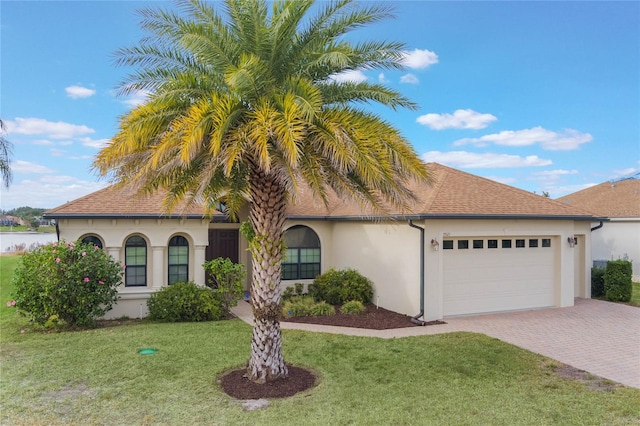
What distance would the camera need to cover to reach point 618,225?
23547 millimetres

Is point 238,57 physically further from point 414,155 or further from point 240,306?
point 240,306

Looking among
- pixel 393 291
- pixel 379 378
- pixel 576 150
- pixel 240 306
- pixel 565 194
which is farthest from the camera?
pixel 565 194

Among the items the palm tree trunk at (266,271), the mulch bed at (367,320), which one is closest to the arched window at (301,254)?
the mulch bed at (367,320)

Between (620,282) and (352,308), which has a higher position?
(620,282)

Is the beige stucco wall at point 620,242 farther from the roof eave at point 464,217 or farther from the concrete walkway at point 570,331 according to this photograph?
the concrete walkway at point 570,331

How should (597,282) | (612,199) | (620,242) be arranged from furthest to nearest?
(612,199) → (620,242) → (597,282)

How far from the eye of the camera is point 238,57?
6.96 meters

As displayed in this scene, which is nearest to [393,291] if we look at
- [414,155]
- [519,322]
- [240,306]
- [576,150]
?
[519,322]

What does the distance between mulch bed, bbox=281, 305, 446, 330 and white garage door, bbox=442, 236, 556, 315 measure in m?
1.48

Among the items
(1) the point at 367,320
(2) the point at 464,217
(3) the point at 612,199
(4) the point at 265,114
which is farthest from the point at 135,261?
Answer: (3) the point at 612,199

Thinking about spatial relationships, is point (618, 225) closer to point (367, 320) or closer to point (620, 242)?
point (620, 242)

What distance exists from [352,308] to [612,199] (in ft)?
69.7

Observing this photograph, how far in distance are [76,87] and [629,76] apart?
20.8m

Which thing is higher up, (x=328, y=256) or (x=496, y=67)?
(x=496, y=67)
